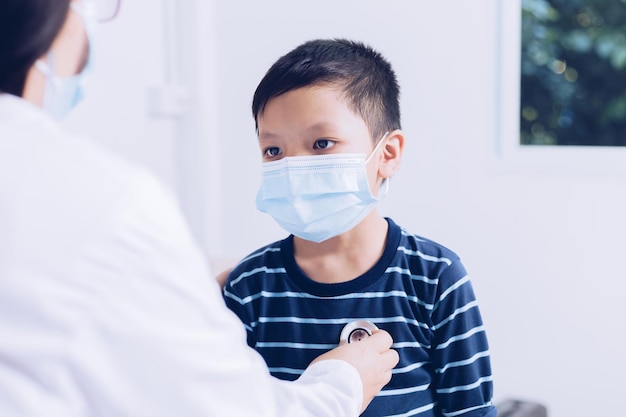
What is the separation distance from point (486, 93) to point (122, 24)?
1144 millimetres

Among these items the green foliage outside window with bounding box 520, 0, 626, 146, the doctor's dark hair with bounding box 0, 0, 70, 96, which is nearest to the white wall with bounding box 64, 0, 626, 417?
the green foliage outside window with bounding box 520, 0, 626, 146

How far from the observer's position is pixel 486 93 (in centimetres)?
229

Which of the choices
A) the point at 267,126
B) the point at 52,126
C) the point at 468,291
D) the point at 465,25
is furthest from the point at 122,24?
the point at 52,126

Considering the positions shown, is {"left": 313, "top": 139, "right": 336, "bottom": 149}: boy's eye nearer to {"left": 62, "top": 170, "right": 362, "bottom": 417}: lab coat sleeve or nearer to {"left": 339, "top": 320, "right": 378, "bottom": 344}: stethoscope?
{"left": 339, "top": 320, "right": 378, "bottom": 344}: stethoscope

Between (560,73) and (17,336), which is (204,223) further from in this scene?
(17,336)

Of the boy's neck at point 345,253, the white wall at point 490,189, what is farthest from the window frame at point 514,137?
the boy's neck at point 345,253

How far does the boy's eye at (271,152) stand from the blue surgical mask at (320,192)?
2 cm

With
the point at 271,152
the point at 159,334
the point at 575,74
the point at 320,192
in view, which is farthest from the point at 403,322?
the point at 575,74

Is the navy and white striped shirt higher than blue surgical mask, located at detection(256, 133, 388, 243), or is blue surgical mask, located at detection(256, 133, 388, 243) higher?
blue surgical mask, located at detection(256, 133, 388, 243)

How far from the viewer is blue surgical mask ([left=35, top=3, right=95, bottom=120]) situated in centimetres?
84

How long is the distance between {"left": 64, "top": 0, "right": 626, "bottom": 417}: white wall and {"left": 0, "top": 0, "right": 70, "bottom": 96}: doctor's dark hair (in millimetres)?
1491

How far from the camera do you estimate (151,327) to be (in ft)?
2.35

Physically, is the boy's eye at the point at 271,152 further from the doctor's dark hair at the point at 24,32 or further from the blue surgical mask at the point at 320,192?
the doctor's dark hair at the point at 24,32

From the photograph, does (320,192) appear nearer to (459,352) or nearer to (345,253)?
(345,253)
